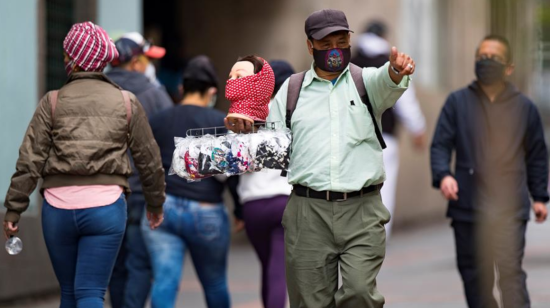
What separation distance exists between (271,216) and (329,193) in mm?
1605

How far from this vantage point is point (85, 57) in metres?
5.79

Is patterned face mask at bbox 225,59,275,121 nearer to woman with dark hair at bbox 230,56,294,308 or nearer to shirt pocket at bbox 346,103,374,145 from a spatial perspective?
shirt pocket at bbox 346,103,374,145

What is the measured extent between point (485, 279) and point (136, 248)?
2291 millimetres

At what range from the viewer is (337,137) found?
17.5ft

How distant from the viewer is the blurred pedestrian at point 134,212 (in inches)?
285

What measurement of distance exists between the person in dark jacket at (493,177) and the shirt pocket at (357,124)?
158cm

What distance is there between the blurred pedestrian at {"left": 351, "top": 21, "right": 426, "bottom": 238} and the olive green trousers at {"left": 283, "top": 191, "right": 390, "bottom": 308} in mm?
5821

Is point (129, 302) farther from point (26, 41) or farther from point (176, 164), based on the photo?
point (26, 41)

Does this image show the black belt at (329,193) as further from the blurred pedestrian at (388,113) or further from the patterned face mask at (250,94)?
the blurred pedestrian at (388,113)

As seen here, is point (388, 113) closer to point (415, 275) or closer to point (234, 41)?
point (415, 275)

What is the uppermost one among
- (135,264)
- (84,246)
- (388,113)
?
(388,113)

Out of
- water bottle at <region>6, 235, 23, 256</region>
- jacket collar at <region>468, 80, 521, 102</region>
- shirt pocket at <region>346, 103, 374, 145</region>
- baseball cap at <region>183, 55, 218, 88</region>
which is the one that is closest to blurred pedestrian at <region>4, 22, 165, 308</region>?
water bottle at <region>6, 235, 23, 256</region>

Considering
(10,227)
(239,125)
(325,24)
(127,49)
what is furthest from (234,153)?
(127,49)

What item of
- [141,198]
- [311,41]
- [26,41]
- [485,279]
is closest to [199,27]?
[26,41]
